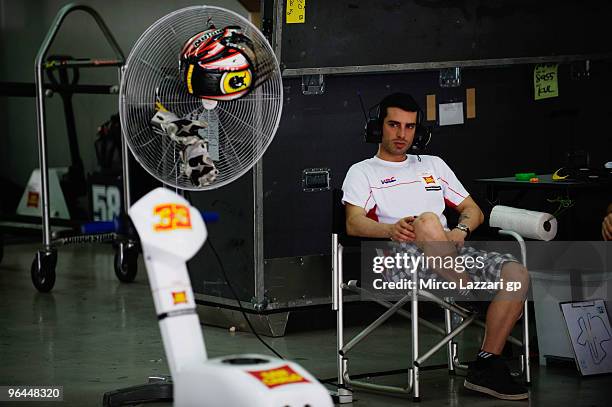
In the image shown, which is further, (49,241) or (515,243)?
(49,241)

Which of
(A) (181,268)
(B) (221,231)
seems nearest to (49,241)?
(B) (221,231)

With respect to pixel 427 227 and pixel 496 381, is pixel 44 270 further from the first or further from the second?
pixel 496 381

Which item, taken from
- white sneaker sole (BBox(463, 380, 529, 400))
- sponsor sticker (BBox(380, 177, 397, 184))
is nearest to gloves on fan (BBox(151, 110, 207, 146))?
sponsor sticker (BBox(380, 177, 397, 184))

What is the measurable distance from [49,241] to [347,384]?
2810 mm

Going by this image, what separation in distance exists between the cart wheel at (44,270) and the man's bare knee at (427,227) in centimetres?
316

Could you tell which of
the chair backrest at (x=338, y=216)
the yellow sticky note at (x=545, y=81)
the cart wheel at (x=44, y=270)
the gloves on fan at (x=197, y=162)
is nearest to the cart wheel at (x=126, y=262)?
the cart wheel at (x=44, y=270)

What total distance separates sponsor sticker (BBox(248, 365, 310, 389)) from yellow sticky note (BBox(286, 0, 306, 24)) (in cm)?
270

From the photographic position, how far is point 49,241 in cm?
693

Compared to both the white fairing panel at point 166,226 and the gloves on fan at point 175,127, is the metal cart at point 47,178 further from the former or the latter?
the white fairing panel at point 166,226

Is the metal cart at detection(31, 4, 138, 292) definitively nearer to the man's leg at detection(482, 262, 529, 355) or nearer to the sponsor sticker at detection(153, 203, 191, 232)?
the man's leg at detection(482, 262, 529, 355)

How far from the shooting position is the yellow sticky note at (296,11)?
5.51 m

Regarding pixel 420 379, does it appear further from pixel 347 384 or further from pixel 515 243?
pixel 515 243

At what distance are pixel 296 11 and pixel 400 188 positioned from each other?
4.15 feet

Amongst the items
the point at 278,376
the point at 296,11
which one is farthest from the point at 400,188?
the point at 278,376
